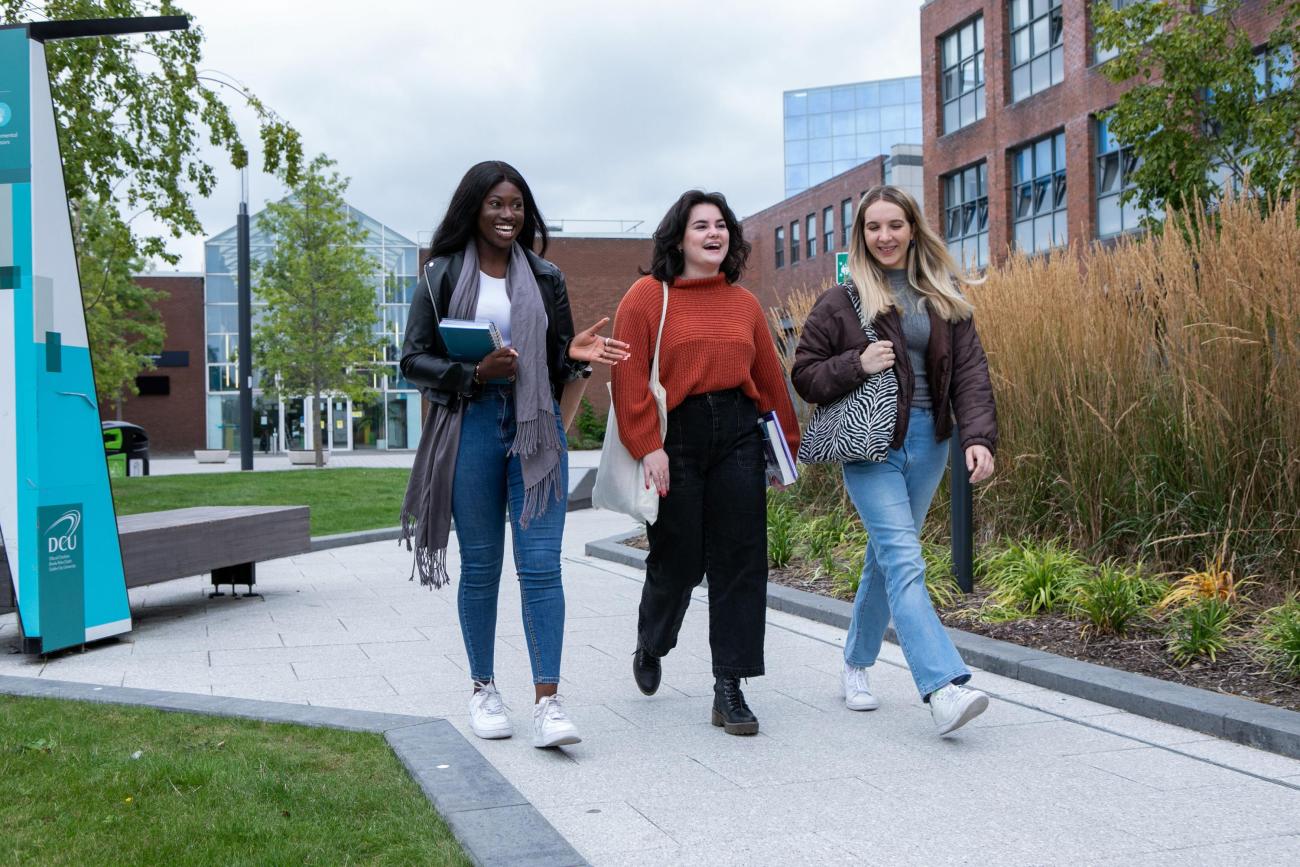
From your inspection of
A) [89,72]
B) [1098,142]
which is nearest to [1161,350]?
[89,72]

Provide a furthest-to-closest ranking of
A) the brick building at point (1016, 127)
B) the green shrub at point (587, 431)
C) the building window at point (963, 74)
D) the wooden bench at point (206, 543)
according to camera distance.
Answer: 1. the green shrub at point (587, 431)
2. the building window at point (963, 74)
3. the brick building at point (1016, 127)
4. the wooden bench at point (206, 543)

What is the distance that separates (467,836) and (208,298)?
5440cm

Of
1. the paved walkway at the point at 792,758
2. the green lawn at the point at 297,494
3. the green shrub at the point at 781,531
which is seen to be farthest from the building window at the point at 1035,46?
the paved walkway at the point at 792,758

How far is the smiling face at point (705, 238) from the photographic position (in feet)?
15.0

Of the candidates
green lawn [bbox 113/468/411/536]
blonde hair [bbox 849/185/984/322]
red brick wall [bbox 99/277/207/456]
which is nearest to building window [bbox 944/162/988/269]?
green lawn [bbox 113/468/411/536]

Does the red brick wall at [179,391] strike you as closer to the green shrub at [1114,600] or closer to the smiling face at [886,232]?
the green shrub at [1114,600]

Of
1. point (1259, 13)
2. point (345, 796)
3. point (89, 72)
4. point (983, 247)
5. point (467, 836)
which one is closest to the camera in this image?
point (467, 836)

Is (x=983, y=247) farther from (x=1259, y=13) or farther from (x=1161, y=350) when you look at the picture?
(x=1161, y=350)

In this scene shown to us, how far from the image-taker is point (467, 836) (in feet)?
10.7

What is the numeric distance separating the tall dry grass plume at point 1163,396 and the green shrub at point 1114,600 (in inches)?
13.6

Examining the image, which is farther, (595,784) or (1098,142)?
(1098,142)

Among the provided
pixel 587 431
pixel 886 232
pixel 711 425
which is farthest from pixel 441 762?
pixel 587 431

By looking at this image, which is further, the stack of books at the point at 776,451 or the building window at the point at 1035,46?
the building window at the point at 1035,46

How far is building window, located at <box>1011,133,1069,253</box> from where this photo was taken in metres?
28.6
